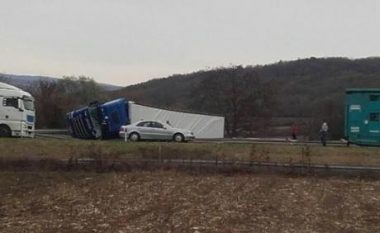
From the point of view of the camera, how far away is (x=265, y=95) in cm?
8544

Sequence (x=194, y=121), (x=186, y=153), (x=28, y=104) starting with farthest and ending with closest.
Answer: (x=194, y=121) < (x=28, y=104) < (x=186, y=153)

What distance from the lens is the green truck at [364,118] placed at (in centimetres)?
3659

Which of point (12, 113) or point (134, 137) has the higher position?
point (12, 113)

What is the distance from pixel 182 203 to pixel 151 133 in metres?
23.4

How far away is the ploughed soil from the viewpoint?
1412cm

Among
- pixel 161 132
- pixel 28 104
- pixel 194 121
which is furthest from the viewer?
pixel 194 121

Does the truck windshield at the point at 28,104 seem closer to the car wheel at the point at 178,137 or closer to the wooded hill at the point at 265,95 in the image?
the car wheel at the point at 178,137

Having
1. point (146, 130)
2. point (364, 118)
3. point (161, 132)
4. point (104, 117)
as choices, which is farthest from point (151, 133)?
point (364, 118)

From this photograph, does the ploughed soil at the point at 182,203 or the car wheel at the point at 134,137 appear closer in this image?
the ploughed soil at the point at 182,203

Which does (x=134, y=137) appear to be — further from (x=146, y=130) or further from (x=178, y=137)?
(x=178, y=137)

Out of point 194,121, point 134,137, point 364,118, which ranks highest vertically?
point 364,118

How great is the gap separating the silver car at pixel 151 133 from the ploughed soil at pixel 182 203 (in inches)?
745

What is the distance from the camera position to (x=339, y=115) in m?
71.8

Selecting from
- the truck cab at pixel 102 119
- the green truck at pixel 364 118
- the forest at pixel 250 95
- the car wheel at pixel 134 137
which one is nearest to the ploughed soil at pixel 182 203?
the green truck at pixel 364 118
